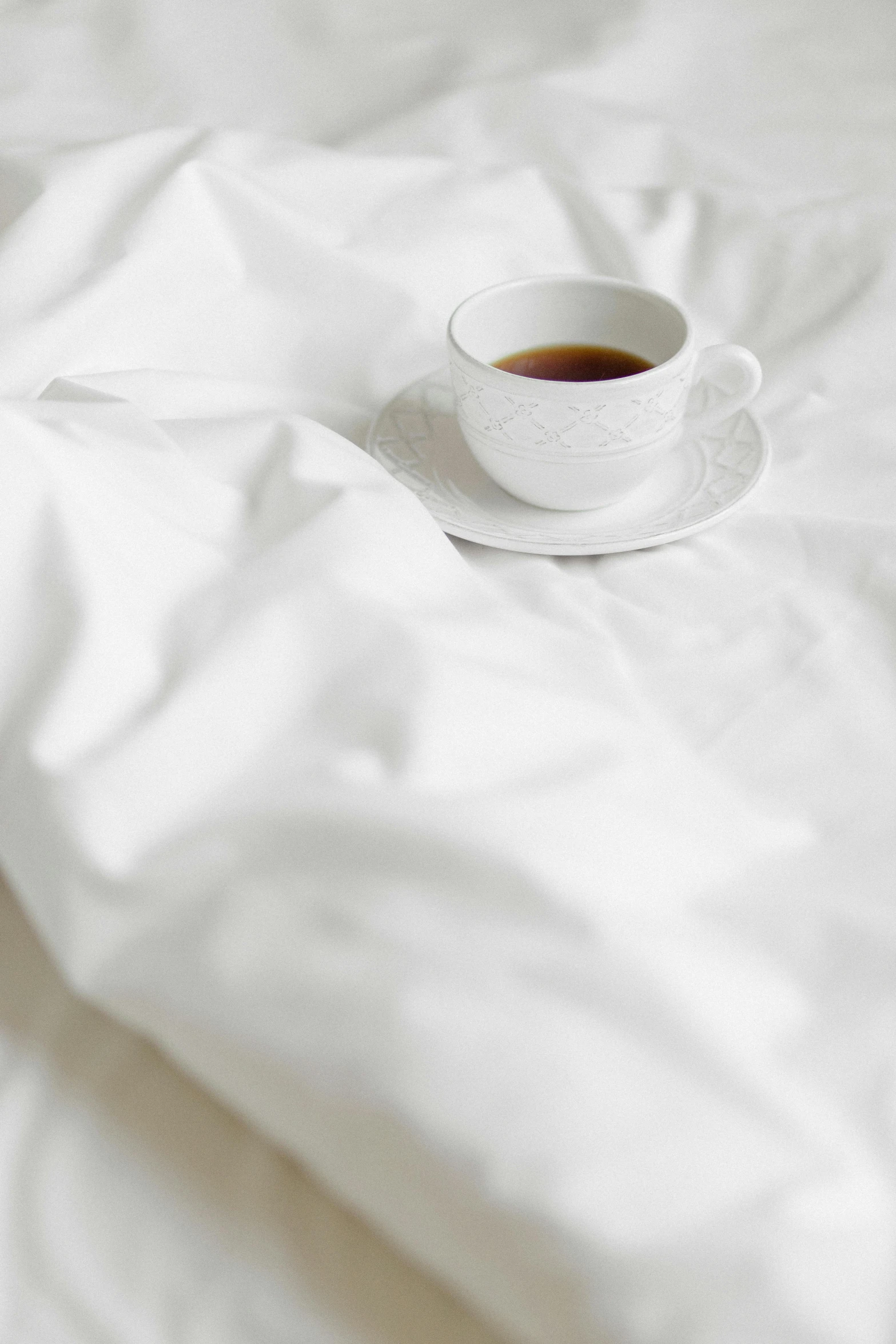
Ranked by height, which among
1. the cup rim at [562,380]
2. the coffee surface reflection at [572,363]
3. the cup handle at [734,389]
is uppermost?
the cup rim at [562,380]

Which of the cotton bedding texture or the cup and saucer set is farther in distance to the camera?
the cup and saucer set

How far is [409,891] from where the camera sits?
314 mm

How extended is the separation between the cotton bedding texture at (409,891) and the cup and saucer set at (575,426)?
0.02 metres

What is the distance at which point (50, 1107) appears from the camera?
0.35m

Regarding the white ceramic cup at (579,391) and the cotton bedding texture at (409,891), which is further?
the white ceramic cup at (579,391)

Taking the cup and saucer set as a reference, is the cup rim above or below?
above

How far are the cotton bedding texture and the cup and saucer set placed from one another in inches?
0.8

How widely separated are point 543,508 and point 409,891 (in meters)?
0.29

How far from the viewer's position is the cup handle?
0.58 m

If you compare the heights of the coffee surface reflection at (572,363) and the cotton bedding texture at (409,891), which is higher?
the cotton bedding texture at (409,891)

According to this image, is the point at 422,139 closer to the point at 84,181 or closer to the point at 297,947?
the point at 84,181

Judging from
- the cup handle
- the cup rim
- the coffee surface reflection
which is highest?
the cup rim

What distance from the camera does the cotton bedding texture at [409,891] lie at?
280mm

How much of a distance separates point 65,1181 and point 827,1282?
18cm
